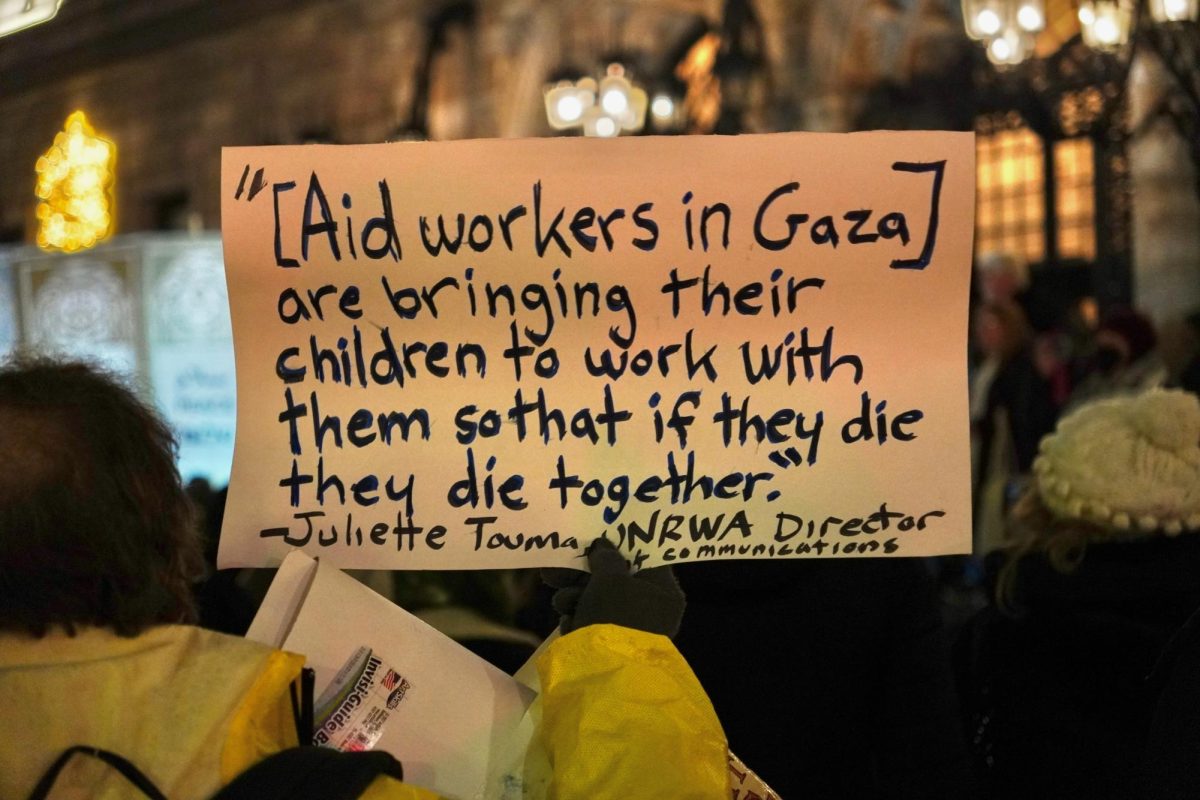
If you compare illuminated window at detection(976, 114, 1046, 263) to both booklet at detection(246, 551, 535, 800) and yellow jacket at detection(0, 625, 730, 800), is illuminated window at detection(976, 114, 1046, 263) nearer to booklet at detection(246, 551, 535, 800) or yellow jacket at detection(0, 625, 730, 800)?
booklet at detection(246, 551, 535, 800)

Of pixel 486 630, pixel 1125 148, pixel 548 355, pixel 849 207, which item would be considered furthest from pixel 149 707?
pixel 1125 148

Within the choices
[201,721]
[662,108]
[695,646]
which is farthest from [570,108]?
[201,721]

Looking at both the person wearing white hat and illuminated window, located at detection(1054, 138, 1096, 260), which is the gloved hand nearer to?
the person wearing white hat

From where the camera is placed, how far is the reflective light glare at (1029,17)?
22.1 feet

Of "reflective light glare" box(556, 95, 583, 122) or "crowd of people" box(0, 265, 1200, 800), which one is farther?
"reflective light glare" box(556, 95, 583, 122)

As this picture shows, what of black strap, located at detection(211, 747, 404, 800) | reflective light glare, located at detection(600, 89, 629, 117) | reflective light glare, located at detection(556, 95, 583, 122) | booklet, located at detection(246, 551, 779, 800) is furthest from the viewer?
reflective light glare, located at detection(556, 95, 583, 122)

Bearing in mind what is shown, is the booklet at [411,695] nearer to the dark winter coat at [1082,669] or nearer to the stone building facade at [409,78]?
the dark winter coat at [1082,669]

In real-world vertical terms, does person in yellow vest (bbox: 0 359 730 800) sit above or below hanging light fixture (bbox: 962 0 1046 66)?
below

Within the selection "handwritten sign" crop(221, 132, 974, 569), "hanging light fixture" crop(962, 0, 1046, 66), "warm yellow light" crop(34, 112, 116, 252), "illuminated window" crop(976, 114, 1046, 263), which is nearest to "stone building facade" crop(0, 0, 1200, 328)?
"illuminated window" crop(976, 114, 1046, 263)

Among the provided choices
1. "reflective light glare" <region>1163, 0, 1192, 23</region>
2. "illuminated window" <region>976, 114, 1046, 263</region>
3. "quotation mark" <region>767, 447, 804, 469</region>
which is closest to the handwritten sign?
"quotation mark" <region>767, 447, 804, 469</region>

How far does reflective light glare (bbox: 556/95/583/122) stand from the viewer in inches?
364

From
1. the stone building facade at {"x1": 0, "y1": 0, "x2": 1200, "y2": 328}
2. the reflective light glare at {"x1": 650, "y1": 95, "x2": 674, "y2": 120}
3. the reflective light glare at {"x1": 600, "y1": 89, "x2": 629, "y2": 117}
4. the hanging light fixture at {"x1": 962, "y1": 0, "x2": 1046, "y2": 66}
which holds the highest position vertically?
the stone building facade at {"x1": 0, "y1": 0, "x2": 1200, "y2": 328}

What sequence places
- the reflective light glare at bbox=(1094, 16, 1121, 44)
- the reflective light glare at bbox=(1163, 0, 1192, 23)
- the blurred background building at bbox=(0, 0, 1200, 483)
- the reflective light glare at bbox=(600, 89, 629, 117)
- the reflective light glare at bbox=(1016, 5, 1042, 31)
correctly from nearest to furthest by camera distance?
the reflective light glare at bbox=(1163, 0, 1192, 23)
the reflective light glare at bbox=(1094, 16, 1121, 44)
the blurred background building at bbox=(0, 0, 1200, 483)
the reflective light glare at bbox=(1016, 5, 1042, 31)
the reflective light glare at bbox=(600, 89, 629, 117)

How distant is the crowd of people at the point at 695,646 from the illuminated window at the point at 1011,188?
849 centimetres
